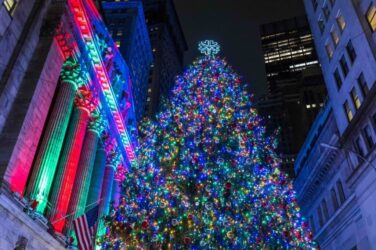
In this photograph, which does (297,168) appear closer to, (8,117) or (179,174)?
(179,174)

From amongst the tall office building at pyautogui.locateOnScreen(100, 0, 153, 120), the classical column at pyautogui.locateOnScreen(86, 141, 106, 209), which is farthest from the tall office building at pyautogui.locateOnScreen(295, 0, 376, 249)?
the tall office building at pyautogui.locateOnScreen(100, 0, 153, 120)

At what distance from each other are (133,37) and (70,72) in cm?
4493

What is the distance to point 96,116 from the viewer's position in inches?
1517

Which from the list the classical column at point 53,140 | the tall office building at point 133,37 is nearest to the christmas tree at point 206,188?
the classical column at point 53,140

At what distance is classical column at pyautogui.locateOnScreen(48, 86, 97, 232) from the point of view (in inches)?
1089

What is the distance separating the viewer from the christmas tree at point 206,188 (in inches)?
781

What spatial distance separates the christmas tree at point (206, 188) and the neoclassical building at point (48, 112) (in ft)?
19.4

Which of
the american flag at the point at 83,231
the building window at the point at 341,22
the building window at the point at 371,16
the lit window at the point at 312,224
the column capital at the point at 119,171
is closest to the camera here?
the american flag at the point at 83,231

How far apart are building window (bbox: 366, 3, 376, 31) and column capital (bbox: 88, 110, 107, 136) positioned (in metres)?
26.7

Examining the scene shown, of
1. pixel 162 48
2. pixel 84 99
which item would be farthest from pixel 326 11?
pixel 162 48

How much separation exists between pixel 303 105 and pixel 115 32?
222 feet

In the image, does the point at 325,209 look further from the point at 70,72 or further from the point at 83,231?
the point at 70,72

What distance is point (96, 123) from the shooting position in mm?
38469

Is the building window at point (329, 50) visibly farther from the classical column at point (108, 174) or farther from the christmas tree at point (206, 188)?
the classical column at point (108, 174)
